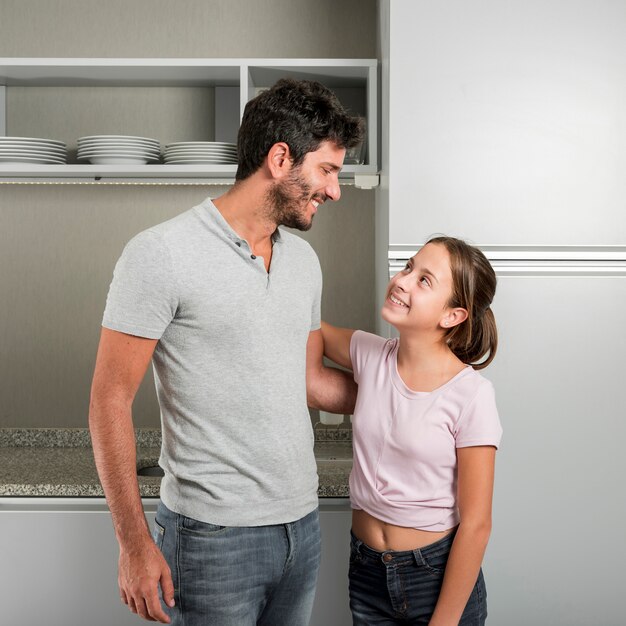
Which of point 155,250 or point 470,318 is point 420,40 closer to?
point 470,318

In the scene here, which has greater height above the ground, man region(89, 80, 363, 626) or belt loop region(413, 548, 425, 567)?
man region(89, 80, 363, 626)

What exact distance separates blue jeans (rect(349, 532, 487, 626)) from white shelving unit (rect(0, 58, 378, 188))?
104 cm

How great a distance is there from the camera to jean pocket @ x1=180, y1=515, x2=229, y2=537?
125 cm

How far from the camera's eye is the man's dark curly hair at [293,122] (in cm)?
127

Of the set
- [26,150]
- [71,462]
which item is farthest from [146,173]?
[71,462]

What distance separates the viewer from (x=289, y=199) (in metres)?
1.30

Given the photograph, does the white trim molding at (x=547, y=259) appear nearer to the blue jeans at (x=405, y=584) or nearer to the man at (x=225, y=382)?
the man at (x=225, y=382)

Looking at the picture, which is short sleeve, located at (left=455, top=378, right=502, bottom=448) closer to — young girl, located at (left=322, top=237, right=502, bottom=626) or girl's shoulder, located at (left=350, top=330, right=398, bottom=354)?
young girl, located at (left=322, top=237, right=502, bottom=626)

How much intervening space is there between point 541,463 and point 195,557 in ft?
2.78

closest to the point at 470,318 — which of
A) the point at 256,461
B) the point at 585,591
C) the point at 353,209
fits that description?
the point at 256,461

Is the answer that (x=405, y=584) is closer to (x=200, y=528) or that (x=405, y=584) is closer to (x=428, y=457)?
(x=428, y=457)

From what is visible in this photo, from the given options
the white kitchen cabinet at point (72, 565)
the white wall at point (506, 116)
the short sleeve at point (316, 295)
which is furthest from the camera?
the white kitchen cabinet at point (72, 565)

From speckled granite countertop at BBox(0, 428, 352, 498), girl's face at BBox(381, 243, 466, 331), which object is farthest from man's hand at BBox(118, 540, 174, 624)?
speckled granite countertop at BBox(0, 428, 352, 498)

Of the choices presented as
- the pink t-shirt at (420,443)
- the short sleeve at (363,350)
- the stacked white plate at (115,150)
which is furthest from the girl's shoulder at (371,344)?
the stacked white plate at (115,150)
